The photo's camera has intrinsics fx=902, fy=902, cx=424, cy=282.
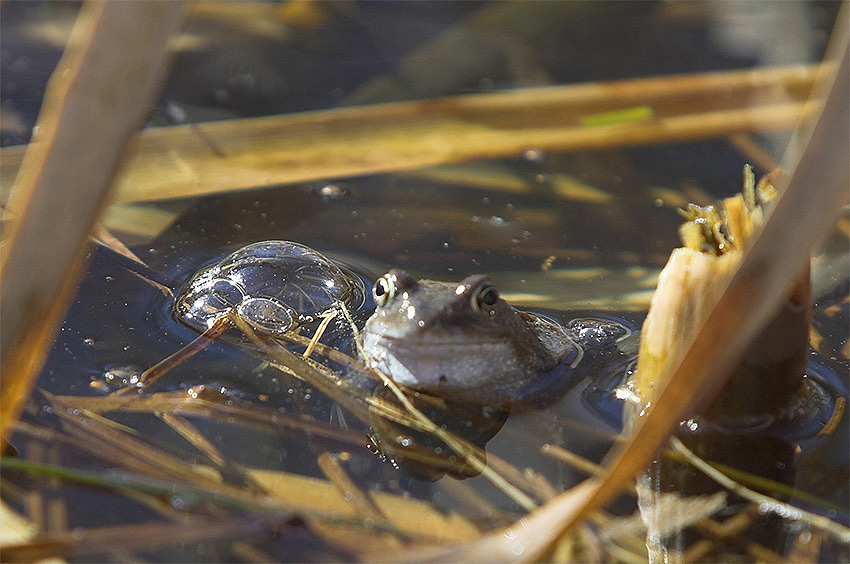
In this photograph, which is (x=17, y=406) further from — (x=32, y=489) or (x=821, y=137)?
(x=821, y=137)

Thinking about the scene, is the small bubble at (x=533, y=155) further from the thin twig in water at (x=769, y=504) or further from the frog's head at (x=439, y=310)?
the thin twig in water at (x=769, y=504)

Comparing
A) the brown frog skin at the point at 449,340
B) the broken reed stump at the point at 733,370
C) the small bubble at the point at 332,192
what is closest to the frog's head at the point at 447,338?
the brown frog skin at the point at 449,340

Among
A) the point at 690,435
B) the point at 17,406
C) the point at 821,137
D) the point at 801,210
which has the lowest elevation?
the point at 690,435

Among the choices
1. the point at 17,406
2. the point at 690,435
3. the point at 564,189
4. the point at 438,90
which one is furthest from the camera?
the point at 438,90

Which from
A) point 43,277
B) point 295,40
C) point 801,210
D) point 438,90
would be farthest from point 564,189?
point 43,277

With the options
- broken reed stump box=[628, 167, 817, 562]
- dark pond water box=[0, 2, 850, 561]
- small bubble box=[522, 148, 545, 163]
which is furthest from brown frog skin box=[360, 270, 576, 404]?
small bubble box=[522, 148, 545, 163]

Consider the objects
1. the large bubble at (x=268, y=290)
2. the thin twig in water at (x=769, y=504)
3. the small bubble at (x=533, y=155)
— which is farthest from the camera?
the small bubble at (x=533, y=155)

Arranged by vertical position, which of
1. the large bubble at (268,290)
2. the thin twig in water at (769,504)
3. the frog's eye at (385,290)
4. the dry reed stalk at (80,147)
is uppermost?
the dry reed stalk at (80,147)
